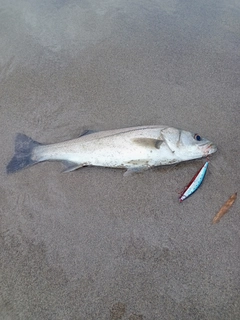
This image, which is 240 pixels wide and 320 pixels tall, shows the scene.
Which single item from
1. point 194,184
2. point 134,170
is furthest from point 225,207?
point 134,170

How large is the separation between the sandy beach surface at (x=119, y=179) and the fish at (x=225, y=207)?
0.16 feet

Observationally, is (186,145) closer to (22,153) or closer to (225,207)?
(225,207)

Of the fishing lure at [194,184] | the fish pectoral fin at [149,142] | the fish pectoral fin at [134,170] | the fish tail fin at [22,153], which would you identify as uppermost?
the fish pectoral fin at [149,142]

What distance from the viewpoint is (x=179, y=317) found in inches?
115

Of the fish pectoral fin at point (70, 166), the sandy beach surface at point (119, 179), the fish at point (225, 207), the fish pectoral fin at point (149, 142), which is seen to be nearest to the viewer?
the sandy beach surface at point (119, 179)

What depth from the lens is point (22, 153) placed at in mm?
4121

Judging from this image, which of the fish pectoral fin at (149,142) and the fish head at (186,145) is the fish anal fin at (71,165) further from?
the fish head at (186,145)

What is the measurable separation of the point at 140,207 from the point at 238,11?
15.3ft

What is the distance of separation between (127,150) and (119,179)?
36 centimetres

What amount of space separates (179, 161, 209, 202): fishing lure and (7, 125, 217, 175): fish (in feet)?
0.67

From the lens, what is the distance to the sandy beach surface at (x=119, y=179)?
10.2 feet

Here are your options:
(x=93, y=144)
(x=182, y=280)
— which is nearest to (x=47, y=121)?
(x=93, y=144)

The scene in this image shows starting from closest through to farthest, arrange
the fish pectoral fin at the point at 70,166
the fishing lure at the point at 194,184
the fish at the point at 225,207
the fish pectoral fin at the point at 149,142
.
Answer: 1. the fish at the point at 225,207
2. the fishing lure at the point at 194,184
3. the fish pectoral fin at the point at 149,142
4. the fish pectoral fin at the point at 70,166

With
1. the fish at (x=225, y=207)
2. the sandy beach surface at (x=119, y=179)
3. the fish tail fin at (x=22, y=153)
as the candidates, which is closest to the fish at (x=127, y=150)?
the fish tail fin at (x=22, y=153)
